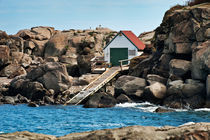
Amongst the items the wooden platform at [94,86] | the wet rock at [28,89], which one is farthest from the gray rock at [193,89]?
the wet rock at [28,89]

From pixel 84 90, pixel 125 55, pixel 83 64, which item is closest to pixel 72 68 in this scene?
pixel 83 64

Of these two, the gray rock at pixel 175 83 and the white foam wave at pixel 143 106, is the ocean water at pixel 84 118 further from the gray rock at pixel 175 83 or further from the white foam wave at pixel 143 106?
the gray rock at pixel 175 83

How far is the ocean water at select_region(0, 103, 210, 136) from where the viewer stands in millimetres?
20328

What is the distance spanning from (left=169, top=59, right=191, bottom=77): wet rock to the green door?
52.7 feet

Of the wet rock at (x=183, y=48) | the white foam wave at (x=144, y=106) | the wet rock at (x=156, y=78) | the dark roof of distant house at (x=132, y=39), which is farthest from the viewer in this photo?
the dark roof of distant house at (x=132, y=39)

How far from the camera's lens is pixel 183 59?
111ft

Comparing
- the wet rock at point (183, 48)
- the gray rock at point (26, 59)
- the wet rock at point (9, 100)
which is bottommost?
the wet rock at point (9, 100)

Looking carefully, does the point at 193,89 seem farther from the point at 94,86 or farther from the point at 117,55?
the point at 117,55

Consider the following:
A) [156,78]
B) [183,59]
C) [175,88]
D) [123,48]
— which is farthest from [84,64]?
[175,88]

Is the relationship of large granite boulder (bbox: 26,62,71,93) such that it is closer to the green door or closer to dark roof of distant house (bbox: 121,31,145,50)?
the green door

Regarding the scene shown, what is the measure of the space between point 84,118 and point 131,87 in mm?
9766

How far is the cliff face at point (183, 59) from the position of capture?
91.2ft

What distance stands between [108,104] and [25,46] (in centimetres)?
3489

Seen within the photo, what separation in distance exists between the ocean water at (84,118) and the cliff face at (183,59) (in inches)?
87.0
